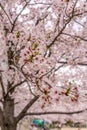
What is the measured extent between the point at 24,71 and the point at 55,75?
0.92 meters

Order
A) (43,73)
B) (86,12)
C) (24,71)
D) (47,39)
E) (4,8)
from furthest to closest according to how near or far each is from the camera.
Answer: (4,8)
(47,39)
(86,12)
(24,71)
(43,73)

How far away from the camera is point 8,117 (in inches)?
255

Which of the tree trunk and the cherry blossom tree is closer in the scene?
the cherry blossom tree

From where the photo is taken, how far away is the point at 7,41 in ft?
20.1

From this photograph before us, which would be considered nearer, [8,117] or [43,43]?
[43,43]

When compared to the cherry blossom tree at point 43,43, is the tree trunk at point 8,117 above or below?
below

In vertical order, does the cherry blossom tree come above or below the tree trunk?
above

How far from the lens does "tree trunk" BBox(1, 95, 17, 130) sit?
6.42 metres

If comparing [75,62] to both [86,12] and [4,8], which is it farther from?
[4,8]

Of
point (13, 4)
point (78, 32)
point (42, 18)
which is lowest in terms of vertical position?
point (78, 32)

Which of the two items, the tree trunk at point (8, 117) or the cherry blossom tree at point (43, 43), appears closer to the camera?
the cherry blossom tree at point (43, 43)

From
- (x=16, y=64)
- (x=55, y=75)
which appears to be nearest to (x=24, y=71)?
(x=16, y=64)

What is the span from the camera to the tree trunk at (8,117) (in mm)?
6418

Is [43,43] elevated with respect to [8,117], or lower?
elevated
